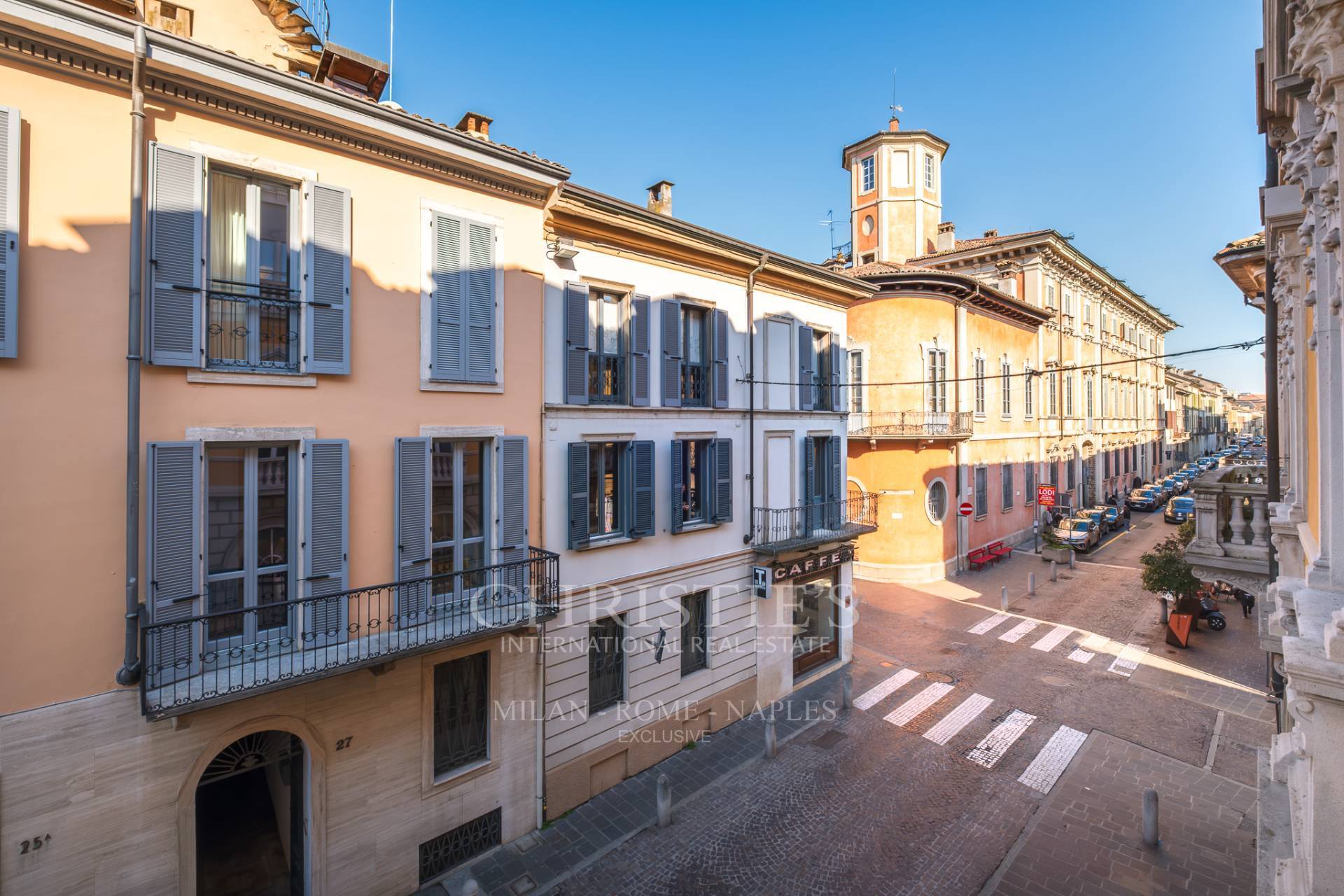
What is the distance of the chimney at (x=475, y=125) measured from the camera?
9.32 metres

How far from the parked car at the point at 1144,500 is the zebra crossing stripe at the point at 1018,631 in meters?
25.9

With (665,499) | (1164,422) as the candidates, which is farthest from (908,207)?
(1164,422)

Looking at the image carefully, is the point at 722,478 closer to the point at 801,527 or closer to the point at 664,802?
the point at 801,527

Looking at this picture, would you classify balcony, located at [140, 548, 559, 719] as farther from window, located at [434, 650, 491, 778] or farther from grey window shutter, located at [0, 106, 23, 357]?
grey window shutter, located at [0, 106, 23, 357]

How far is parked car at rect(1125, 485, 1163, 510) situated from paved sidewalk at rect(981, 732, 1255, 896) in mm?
32876

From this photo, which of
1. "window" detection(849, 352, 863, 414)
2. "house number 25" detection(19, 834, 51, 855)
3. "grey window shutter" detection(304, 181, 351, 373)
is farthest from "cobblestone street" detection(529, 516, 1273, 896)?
"window" detection(849, 352, 863, 414)

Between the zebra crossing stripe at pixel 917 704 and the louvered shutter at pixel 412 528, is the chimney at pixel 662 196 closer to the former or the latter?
the louvered shutter at pixel 412 528

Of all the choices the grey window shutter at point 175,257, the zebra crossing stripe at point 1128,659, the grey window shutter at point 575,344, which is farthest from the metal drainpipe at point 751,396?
the zebra crossing stripe at point 1128,659

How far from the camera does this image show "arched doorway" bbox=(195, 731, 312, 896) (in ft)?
23.4

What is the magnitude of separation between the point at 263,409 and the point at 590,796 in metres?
7.91

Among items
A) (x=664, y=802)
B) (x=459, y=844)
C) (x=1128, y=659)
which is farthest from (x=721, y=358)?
(x=1128, y=659)

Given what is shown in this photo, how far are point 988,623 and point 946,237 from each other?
22758mm

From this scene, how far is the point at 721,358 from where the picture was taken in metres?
12.1

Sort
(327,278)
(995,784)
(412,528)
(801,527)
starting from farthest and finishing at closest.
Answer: (801,527)
(995,784)
(412,528)
(327,278)
